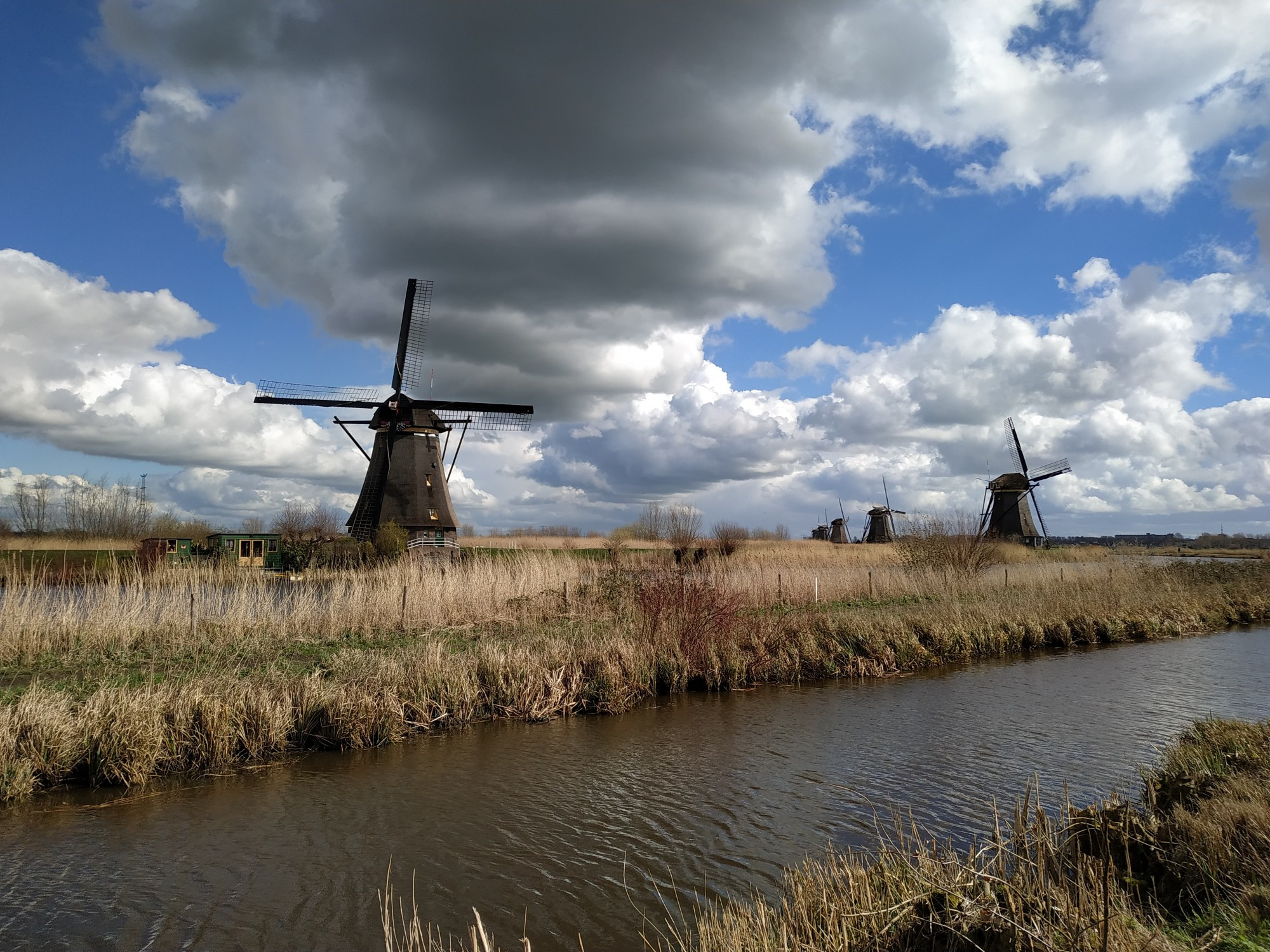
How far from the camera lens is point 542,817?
6.44 meters

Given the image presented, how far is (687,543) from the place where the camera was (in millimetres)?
28641

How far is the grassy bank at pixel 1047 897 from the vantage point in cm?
293

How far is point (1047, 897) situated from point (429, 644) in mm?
8809

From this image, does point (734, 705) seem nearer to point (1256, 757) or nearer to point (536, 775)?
point (536, 775)

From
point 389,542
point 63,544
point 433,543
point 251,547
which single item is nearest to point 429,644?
point 389,542

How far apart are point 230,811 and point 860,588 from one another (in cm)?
1641

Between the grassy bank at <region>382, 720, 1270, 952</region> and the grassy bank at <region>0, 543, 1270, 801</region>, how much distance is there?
393 cm

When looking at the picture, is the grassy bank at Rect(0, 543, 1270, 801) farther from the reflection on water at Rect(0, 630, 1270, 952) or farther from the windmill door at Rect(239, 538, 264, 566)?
the windmill door at Rect(239, 538, 264, 566)

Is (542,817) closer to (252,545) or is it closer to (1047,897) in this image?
(1047,897)


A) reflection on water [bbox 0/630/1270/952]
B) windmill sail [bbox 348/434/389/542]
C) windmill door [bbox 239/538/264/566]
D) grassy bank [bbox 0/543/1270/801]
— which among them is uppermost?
windmill sail [bbox 348/434/389/542]

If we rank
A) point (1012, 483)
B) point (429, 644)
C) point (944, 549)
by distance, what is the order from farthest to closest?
point (1012, 483) → point (944, 549) → point (429, 644)

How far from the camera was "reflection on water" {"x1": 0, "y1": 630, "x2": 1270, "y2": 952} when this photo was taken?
4.80 meters

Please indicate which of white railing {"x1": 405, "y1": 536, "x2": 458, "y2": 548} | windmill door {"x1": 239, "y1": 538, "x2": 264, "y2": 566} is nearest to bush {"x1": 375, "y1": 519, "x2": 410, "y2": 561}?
white railing {"x1": 405, "y1": 536, "x2": 458, "y2": 548}

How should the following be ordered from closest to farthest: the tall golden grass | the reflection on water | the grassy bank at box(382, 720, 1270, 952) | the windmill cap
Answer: the grassy bank at box(382, 720, 1270, 952)
the reflection on water
the tall golden grass
the windmill cap
